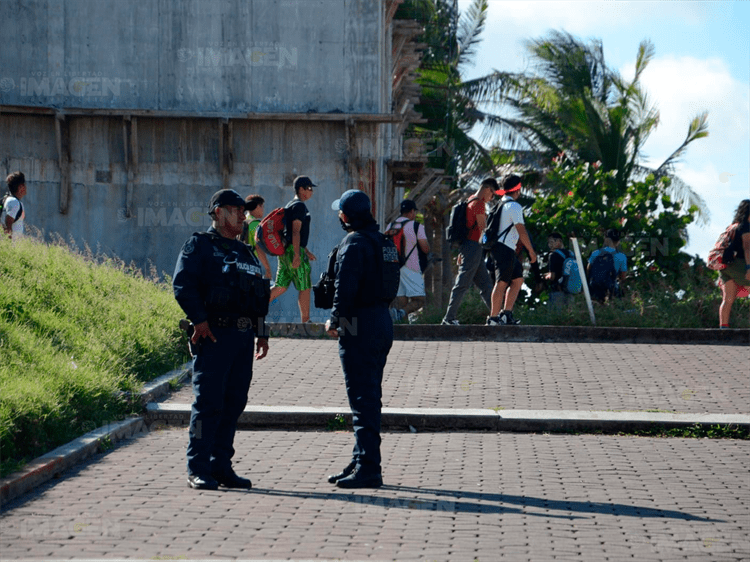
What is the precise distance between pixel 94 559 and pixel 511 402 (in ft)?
17.1

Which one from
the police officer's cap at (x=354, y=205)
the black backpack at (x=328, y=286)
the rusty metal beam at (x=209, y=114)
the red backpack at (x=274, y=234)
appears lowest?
the black backpack at (x=328, y=286)

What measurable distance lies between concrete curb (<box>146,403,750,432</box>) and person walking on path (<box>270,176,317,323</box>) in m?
4.22

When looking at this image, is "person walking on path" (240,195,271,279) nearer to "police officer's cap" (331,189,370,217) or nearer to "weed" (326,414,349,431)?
"weed" (326,414,349,431)

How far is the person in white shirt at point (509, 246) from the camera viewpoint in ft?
44.5

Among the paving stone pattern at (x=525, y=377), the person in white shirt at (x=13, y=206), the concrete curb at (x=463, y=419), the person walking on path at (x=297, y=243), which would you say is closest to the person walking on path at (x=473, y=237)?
the paving stone pattern at (x=525, y=377)

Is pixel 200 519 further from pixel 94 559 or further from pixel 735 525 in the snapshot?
pixel 735 525

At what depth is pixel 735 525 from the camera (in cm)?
599

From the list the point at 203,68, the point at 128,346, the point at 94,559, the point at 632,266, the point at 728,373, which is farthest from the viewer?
the point at 203,68

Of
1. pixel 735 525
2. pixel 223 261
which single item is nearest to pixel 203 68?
pixel 223 261

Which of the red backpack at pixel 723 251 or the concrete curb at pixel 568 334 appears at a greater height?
the red backpack at pixel 723 251

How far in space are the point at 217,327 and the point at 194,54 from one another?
17262 millimetres

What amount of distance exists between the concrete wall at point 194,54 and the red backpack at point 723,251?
35.3 ft

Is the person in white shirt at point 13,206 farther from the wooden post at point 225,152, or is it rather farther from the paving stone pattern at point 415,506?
the wooden post at point 225,152

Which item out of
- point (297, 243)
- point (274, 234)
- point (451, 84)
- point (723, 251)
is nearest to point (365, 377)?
point (297, 243)
